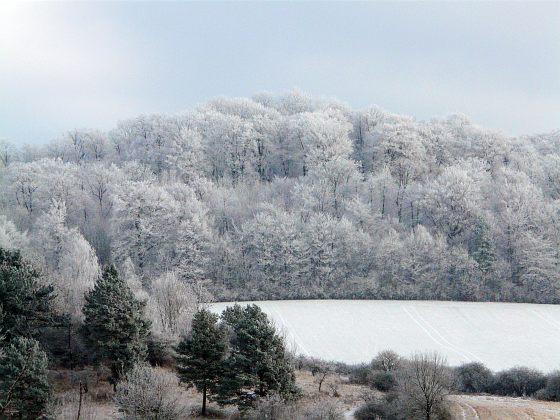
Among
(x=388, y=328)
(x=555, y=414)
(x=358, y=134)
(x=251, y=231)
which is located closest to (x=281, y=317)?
(x=388, y=328)

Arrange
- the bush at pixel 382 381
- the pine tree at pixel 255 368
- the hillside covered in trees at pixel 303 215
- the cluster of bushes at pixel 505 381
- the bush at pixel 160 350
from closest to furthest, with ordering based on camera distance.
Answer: the pine tree at pixel 255 368
the cluster of bushes at pixel 505 381
the bush at pixel 382 381
the bush at pixel 160 350
the hillside covered in trees at pixel 303 215

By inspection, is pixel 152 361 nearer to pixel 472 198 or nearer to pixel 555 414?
pixel 555 414

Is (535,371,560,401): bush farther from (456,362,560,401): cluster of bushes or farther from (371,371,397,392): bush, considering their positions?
(371,371,397,392): bush

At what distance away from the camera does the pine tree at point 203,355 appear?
28.8 m

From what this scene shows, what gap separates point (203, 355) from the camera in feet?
95.4

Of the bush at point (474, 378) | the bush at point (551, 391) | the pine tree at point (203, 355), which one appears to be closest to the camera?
the pine tree at point (203, 355)

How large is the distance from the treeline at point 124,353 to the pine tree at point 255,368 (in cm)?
5

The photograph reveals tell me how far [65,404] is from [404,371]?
58.6ft

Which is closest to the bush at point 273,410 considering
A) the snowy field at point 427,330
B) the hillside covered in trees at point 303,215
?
the snowy field at point 427,330

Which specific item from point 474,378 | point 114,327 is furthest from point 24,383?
point 474,378

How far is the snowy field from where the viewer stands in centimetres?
4091

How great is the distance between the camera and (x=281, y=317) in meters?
51.4

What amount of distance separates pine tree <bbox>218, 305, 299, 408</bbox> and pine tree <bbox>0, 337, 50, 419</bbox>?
859cm

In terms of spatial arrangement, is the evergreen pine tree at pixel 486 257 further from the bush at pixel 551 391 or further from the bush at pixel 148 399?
the bush at pixel 148 399
